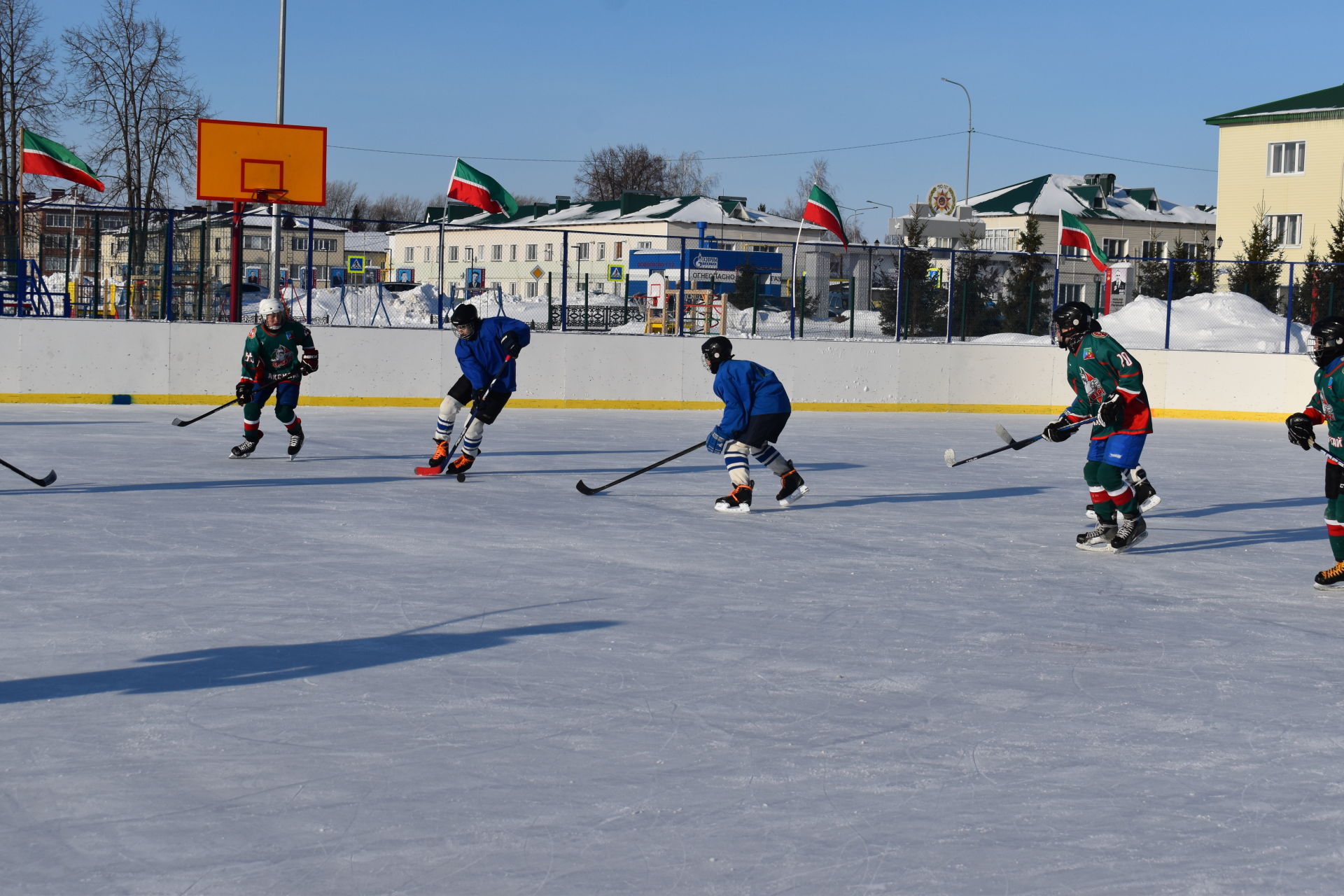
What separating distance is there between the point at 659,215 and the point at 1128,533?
170 ft

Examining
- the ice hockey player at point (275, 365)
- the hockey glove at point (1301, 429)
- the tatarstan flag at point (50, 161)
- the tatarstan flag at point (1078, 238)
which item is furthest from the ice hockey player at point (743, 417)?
the tatarstan flag at point (50, 161)

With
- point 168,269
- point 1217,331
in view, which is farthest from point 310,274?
point 1217,331

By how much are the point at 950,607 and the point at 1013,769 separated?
212 centimetres

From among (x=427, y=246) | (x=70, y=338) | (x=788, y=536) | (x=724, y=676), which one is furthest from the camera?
(x=427, y=246)

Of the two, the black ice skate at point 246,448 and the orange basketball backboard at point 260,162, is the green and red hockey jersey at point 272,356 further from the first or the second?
the orange basketball backboard at point 260,162

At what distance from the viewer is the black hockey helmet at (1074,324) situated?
694 centimetres

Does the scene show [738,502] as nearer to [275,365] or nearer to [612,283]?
[275,365]

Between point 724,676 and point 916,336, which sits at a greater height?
point 916,336

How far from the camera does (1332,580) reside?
20.1ft

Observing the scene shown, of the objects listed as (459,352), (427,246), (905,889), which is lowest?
(905,889)

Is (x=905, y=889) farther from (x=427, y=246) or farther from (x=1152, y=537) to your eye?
(x=427, y=246)

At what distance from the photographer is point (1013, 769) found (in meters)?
3.49

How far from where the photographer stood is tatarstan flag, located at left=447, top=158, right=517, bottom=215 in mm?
18344

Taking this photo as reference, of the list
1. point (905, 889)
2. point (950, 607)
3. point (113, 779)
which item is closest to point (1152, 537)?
point (950, 607)
